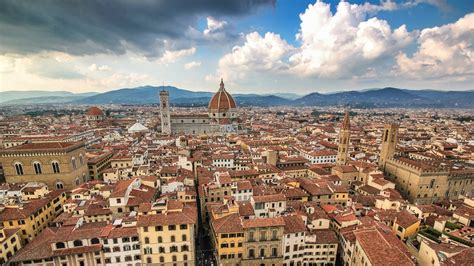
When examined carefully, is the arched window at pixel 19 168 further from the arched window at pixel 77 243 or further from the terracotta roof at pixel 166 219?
the terracotta roof at pixel 166 219

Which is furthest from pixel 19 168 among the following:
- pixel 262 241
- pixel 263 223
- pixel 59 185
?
pixel 262 241

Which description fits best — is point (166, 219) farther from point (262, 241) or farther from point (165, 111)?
point (165, 111)

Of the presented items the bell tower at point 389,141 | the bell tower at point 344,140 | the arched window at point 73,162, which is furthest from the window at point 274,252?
the arched window at point 73,162

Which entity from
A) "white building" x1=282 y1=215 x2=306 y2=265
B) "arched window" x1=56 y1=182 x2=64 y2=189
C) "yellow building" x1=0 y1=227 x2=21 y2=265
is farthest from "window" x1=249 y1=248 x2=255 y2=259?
"arched window" x1=56 y1=182 x2=64 y2=189

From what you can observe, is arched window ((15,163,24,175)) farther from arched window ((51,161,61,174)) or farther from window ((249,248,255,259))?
window ((249,248,255,259))

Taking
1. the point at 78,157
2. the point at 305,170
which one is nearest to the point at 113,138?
the point at 78,157
